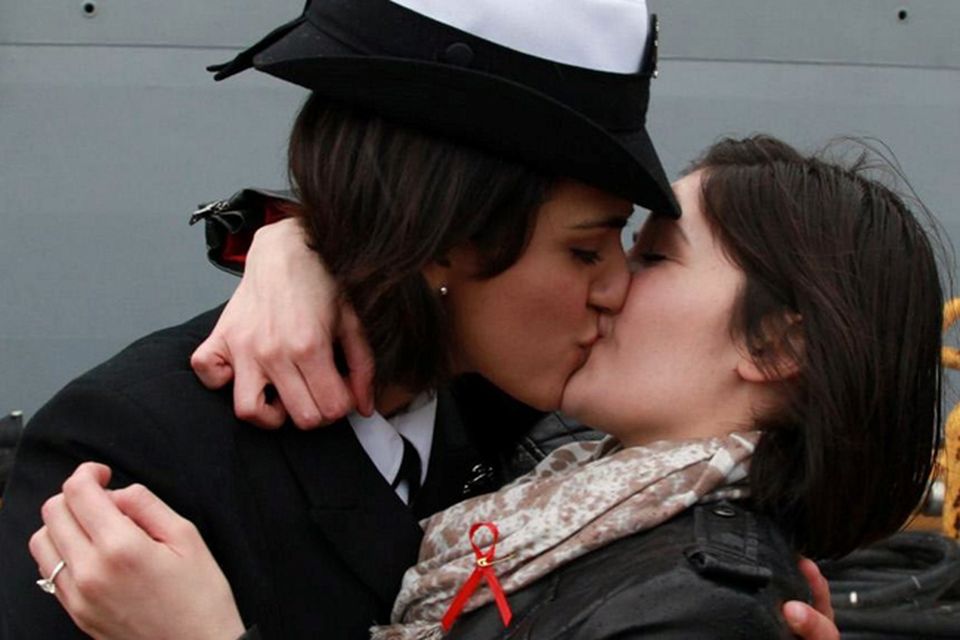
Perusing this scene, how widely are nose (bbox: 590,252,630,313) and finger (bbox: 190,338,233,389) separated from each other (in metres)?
0.47

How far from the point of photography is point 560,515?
1691mm

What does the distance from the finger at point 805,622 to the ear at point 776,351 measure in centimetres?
29

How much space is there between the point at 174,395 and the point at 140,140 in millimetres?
1960

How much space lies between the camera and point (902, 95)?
12.3 feet

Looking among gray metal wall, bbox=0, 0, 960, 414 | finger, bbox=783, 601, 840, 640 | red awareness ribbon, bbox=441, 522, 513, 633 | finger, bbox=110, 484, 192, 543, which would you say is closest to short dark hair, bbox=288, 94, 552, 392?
red awareness ribbon, bbox=441, 522, 513, 633

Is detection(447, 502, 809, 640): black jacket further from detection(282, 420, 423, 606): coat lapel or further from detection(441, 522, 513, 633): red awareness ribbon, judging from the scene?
detection(282, 420, 423, 606): coat lapel

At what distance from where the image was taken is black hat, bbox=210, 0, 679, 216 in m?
1.70

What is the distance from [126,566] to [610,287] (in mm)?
713

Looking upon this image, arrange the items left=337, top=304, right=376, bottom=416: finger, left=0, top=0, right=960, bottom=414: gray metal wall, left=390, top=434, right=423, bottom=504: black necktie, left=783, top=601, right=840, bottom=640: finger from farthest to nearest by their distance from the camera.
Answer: left=0, top=0, right=960, bottom=414: gray metal wall → left=390, top=434, right=423, bottom=504: black necktie → left=337, top=304, right=376, bottom=416: finger → left=783, top=601, right=840, bottom=640: finger

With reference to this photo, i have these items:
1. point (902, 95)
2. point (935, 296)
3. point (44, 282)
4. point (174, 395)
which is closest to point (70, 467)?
point (174, 395)

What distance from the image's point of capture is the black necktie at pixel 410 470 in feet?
6.42

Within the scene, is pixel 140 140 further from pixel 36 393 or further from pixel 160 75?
pixel 36 393

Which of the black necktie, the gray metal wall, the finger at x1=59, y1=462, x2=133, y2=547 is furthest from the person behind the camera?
the gray metal wall

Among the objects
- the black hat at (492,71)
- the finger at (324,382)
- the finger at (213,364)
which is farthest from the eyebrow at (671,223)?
the finger at (213,364)
